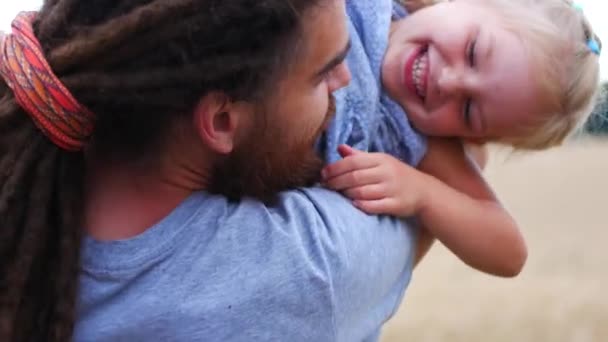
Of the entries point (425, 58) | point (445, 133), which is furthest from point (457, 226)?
point (425, 58)

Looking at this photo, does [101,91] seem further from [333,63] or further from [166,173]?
[333,63]

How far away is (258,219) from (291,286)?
0.41ft

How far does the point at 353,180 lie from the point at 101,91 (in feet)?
1.94

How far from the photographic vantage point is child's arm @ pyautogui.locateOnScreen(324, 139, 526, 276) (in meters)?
1.90

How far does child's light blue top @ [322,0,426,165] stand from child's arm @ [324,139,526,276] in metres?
0.05

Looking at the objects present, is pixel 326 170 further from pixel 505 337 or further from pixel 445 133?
pixel 505 337

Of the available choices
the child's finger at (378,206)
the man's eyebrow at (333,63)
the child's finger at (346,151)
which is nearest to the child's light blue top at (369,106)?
the child's finger at (346,151)

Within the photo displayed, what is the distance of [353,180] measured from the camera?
1887mm

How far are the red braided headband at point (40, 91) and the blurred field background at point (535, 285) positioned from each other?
59.2 inches

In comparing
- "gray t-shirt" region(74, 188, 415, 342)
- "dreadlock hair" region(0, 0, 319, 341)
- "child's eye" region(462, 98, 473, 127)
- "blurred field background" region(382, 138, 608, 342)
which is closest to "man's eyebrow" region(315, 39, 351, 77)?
"dreadlock hair" region(0, 0, 319, 341)

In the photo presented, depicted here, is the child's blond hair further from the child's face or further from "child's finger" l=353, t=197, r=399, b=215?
"child's finger" l=353, t=197, r=399, b=215

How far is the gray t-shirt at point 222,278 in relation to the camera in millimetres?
1556

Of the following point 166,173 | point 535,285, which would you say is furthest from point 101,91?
point 535,285

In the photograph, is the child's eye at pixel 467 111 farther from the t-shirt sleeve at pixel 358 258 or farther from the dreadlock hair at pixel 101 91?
the dreadlock hair at pixel 101 91
